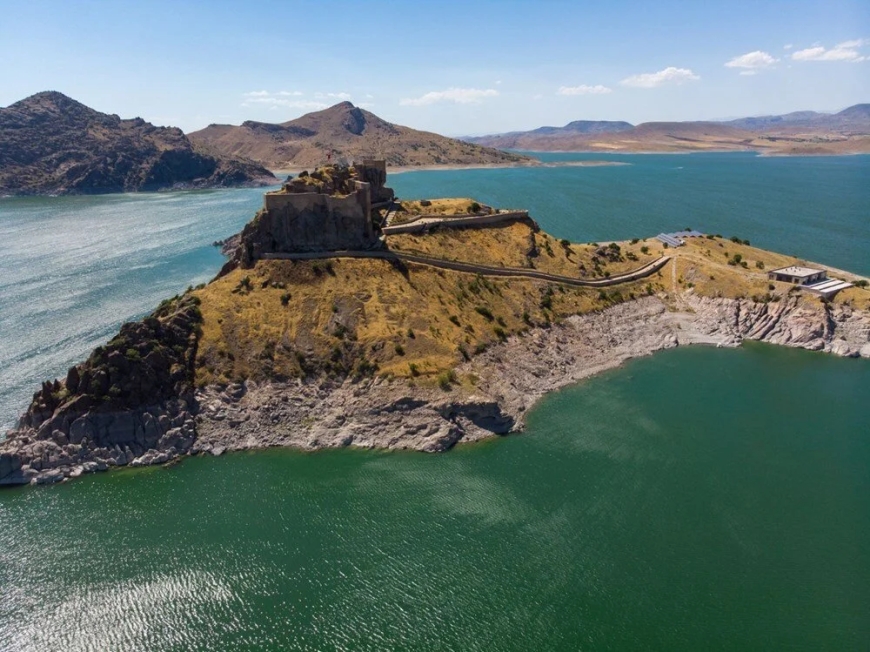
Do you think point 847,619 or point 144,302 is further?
point 144,302

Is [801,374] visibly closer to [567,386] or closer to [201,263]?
[567,386]

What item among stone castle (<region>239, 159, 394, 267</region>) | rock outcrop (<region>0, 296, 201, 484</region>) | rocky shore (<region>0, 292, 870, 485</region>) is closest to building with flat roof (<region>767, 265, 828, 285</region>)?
rocky shore (<region>0, 292, 870, 485</region>)

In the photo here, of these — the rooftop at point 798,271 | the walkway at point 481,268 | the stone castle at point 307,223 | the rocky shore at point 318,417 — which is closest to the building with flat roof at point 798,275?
the rooftop at point 798,271

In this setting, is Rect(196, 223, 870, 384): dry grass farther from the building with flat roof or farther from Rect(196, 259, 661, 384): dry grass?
the building with flat roof

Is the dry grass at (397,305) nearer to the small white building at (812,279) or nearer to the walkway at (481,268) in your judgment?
the walkway at (481,268)

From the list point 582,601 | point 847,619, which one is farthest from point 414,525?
point 847,619

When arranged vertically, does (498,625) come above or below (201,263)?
below

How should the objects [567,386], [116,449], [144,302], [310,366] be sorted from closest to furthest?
[116,449] < [310,366] < [567,386] < [144,302]
